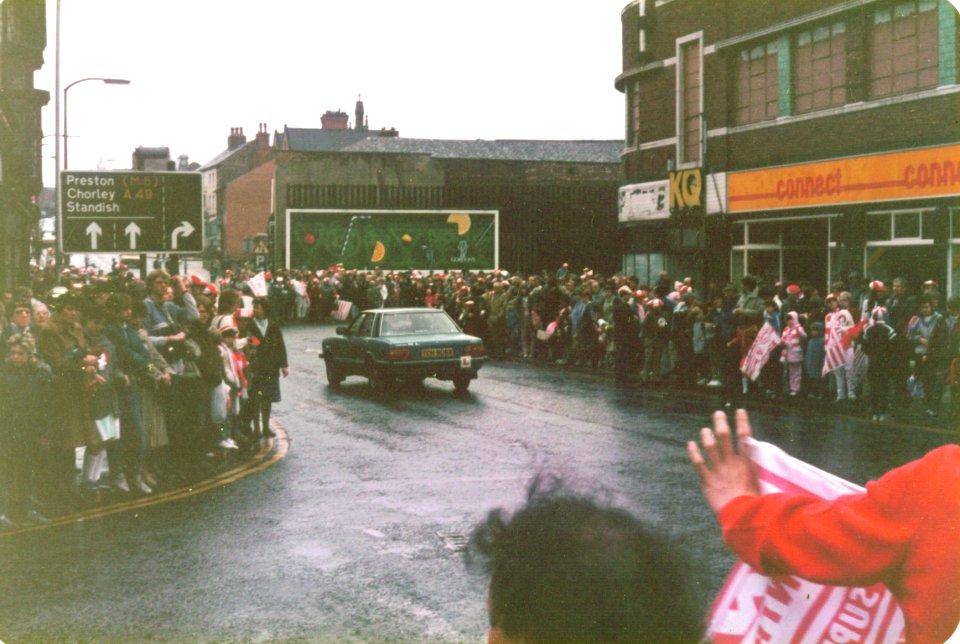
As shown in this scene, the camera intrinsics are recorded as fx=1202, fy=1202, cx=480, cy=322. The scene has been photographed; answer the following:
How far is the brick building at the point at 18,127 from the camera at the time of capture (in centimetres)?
2452

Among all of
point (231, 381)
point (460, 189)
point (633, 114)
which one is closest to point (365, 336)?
point (231, 381)

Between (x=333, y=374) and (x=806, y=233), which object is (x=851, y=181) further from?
(x=333, y=374)

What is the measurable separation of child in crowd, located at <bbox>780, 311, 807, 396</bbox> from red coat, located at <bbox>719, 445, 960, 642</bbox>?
608 inches

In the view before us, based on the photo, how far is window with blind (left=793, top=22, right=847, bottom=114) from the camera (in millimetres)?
24516

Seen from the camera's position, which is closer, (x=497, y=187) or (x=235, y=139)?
(x=497, y=187)

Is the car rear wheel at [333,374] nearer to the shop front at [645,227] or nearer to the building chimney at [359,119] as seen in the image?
the shop front at [645,227]

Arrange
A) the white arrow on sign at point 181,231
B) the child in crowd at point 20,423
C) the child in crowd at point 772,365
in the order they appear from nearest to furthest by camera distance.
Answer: the child in crowd at point 20,423 → the white arrow on sign at point 181,231 → the child in crowd at point 772,365

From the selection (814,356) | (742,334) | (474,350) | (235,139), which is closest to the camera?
(814,356)

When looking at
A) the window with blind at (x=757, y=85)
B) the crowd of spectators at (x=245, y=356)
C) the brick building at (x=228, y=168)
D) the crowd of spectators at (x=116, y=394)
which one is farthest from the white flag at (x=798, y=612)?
the brick building at (x=228, y=168)

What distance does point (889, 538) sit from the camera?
2.10 metres

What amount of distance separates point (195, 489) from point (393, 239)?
47.6m

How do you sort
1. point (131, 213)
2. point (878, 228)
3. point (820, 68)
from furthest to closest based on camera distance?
point (820, 68) < point (878, 228) < point (131, 213)

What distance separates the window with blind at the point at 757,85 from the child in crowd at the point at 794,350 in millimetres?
10606

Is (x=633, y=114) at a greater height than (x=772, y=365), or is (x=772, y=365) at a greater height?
(x=633, y=114)
